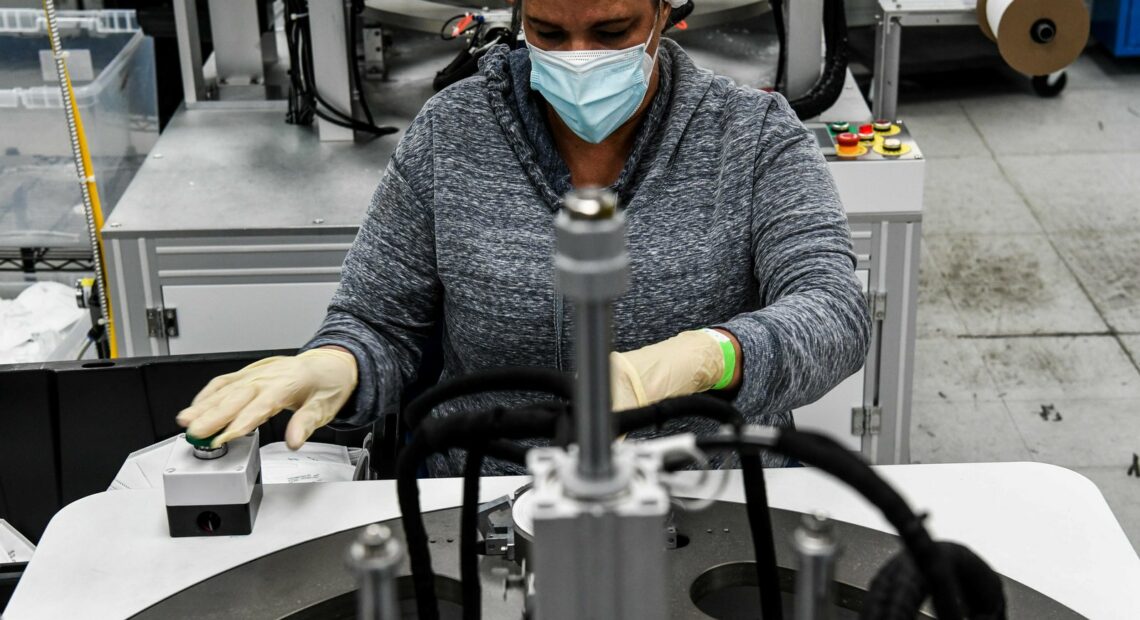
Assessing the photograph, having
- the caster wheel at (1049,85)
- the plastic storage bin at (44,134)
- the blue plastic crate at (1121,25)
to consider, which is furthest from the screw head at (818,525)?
the blue plastic crate at (1121,25)

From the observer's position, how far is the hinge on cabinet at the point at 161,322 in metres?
2.13

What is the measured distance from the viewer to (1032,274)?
3344mm

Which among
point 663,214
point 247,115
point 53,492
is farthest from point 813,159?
point 247,115

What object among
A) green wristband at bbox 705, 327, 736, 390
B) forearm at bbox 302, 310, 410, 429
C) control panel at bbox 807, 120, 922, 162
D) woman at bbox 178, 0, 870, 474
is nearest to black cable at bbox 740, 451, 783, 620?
green wristband at bbox 705, 327, 736, 390

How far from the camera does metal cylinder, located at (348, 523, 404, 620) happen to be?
0.67m

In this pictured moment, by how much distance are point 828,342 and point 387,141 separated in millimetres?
1358

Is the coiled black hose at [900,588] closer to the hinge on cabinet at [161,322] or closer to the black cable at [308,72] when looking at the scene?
the hinge on cabinet at [161,322]

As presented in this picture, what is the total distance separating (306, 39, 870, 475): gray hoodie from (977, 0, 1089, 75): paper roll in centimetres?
79

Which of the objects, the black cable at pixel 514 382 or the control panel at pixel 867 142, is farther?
the control panel at pixel 867 142

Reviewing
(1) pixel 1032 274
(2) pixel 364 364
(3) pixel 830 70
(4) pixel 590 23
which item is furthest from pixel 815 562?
(1) pixel 1032 274

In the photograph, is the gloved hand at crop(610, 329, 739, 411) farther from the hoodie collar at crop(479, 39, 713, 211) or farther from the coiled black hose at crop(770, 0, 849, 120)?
the coiled black hose at crop(770, 0, 849, 120)

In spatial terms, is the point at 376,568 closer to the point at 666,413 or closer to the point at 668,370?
the point at 666,413

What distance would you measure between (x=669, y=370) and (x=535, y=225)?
345 mm

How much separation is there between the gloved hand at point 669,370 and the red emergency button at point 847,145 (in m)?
1.02
